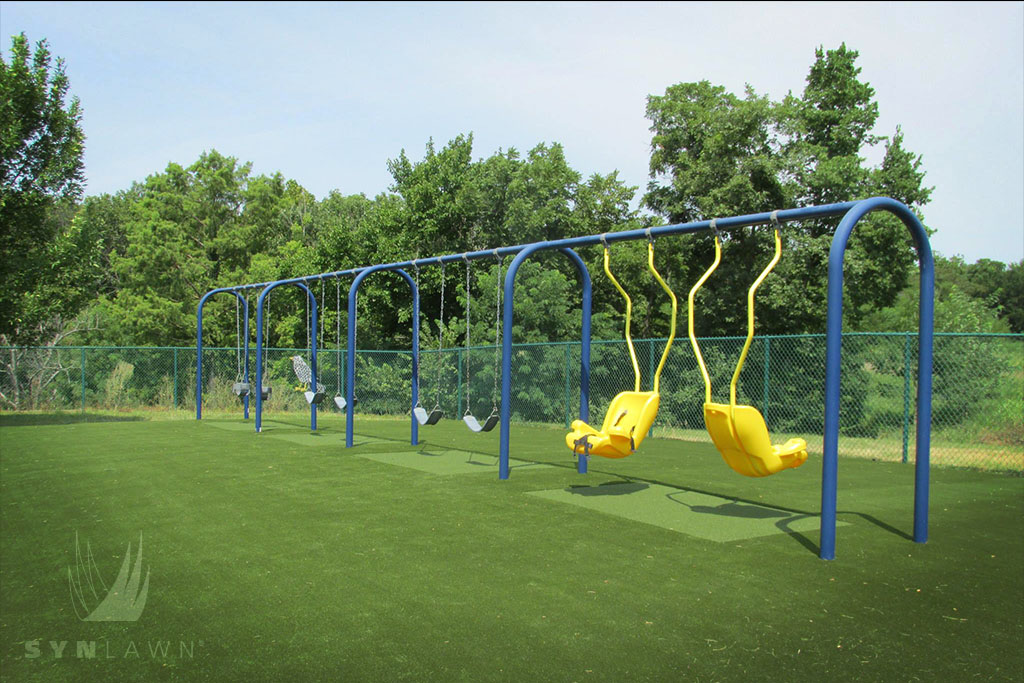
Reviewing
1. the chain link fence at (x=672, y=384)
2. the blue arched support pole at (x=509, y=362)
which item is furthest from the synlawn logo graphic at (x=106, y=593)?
the chain link fence at (x=672, y=384)

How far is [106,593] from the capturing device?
4113 millimetres

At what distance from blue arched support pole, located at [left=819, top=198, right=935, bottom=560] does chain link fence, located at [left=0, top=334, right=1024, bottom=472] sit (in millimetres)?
4911

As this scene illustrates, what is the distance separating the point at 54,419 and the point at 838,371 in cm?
1621

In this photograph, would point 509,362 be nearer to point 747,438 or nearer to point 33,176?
point 747,438

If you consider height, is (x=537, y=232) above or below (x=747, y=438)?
above

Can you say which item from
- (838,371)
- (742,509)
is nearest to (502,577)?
(838,371)

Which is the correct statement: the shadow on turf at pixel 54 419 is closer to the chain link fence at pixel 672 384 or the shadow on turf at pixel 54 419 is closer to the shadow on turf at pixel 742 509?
the chain link fence at pixel 672 384

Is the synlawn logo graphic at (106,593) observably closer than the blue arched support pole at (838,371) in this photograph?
Yes

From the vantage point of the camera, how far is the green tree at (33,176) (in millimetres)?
14664

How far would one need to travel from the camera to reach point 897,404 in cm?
1346

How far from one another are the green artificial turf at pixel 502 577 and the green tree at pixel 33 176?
808cm

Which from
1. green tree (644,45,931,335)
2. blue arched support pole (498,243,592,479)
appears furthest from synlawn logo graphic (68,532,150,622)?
green tree (644,45,931,335)

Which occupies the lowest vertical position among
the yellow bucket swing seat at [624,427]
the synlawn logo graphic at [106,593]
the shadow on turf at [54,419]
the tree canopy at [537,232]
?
the shadow on turf at [54,419]

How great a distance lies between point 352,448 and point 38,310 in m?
9.06
